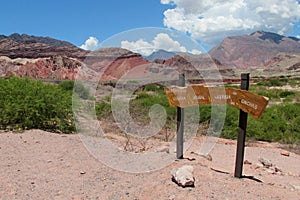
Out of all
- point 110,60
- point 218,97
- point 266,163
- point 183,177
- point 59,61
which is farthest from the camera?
point 59,61

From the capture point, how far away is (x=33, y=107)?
9422 millimetres

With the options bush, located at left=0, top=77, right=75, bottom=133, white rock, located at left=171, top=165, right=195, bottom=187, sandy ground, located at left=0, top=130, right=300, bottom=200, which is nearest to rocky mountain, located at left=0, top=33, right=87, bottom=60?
bush, located at left=0, top=77, right=75, bottom=133

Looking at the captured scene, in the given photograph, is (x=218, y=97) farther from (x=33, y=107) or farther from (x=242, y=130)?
(x=33, y=107)

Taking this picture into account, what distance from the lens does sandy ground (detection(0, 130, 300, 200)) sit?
471cm

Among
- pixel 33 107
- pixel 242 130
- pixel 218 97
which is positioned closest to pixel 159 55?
pixel 218 97

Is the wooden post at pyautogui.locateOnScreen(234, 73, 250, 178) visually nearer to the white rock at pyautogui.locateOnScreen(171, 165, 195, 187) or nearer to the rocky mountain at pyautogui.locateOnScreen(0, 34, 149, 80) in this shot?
the white rock at pyautogui.locateOnScreen(171, 165, 195, 187)

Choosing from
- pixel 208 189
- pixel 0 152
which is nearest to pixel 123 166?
pixel 208 189

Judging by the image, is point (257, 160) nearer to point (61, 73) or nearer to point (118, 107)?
point (118, 107)

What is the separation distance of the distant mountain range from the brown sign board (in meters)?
0.59

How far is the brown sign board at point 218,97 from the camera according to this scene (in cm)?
503

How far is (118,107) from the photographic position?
345 inches

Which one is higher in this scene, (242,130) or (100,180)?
(242,130)

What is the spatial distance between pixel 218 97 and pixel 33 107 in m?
5.86

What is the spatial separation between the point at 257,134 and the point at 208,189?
764 cm
